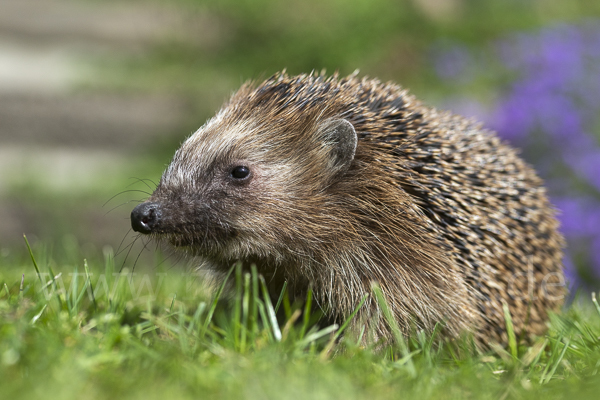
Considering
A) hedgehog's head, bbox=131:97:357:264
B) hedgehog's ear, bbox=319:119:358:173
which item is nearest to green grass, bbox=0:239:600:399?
hedgehog's head, bbox=131:97:357:264

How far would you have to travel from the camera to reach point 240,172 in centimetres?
367

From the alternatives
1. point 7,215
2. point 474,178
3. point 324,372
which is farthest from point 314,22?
point 324,372

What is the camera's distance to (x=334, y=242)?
12.0ft

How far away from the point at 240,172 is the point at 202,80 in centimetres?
629

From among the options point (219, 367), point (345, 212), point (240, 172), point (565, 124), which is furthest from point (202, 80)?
point (219, 367)

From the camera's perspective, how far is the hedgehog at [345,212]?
358 cm

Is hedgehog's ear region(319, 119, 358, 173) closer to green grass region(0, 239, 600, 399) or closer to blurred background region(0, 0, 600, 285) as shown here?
green grass region(0, 239, 600, 399)

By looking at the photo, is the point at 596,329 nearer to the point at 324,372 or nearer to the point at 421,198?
the point at 421,198

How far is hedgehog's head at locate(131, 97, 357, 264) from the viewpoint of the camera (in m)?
3.53

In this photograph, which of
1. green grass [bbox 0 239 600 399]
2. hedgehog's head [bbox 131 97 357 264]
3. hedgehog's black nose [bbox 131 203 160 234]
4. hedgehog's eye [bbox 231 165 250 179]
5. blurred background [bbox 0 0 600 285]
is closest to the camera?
green grass [bbox 0 239 600 399]

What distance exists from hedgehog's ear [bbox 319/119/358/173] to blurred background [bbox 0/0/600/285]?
3.78 meters

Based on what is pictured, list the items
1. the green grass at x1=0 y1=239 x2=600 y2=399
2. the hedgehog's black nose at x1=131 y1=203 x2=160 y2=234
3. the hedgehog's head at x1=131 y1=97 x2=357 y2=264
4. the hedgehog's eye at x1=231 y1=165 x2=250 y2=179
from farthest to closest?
the hedgehog's eye at x1=231 y1=165 x2=250 y2=179
the hedgehog's head at x1=131 y1=97 x2=357 y2=264
the hedgehog's black nose at x1=131 y1=203 x2=160 y2=234
the green grass at x1=0 y1=239 x2=600 y2=399

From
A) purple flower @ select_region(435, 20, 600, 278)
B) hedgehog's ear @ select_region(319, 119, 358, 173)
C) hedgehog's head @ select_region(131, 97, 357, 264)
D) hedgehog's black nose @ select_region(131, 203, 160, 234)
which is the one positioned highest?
purple flower @ select_region(435, 20, 600, 278)

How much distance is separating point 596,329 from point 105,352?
2596mm
